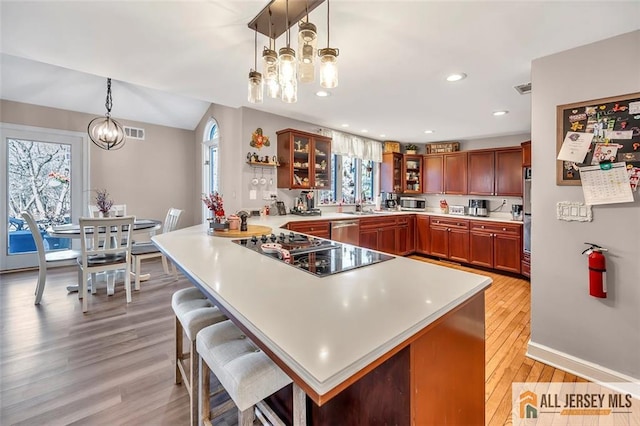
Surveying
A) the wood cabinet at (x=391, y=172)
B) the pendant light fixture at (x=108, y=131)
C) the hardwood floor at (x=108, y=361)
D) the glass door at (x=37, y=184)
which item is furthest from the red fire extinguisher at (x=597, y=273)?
the glass door at (x=37, y=184)

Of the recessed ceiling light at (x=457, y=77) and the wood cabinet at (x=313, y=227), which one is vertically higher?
the recessed ceiling light at (x=457, y=77)

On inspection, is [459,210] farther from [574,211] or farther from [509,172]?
[574,211]

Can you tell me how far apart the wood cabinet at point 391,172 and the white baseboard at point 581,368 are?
3981 mm

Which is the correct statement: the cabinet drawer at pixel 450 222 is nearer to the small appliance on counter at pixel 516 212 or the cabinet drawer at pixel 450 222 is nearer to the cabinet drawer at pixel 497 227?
the cabinet drawer at pixel 497 227

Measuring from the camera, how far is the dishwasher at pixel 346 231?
4.04 metres

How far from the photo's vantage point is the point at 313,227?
373cm

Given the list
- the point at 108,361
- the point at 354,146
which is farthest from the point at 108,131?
the point at 354,146

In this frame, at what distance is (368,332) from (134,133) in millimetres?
5651

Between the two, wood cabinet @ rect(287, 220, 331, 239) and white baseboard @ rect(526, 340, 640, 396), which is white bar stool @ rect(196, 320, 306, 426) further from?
wood cabinet @ rect(287, 220, 331, 239)

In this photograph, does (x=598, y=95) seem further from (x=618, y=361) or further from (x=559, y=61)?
(x=618, y=361)

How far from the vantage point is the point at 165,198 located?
5207 mm

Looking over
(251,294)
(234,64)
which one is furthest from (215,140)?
(251,294)

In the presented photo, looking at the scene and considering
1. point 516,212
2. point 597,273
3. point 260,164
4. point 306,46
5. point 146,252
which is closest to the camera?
point 306,46

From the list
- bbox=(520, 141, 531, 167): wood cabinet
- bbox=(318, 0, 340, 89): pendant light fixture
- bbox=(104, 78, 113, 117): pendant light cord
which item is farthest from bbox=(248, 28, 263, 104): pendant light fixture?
bbox=(520, 141, 531, 167): wood cabinet
